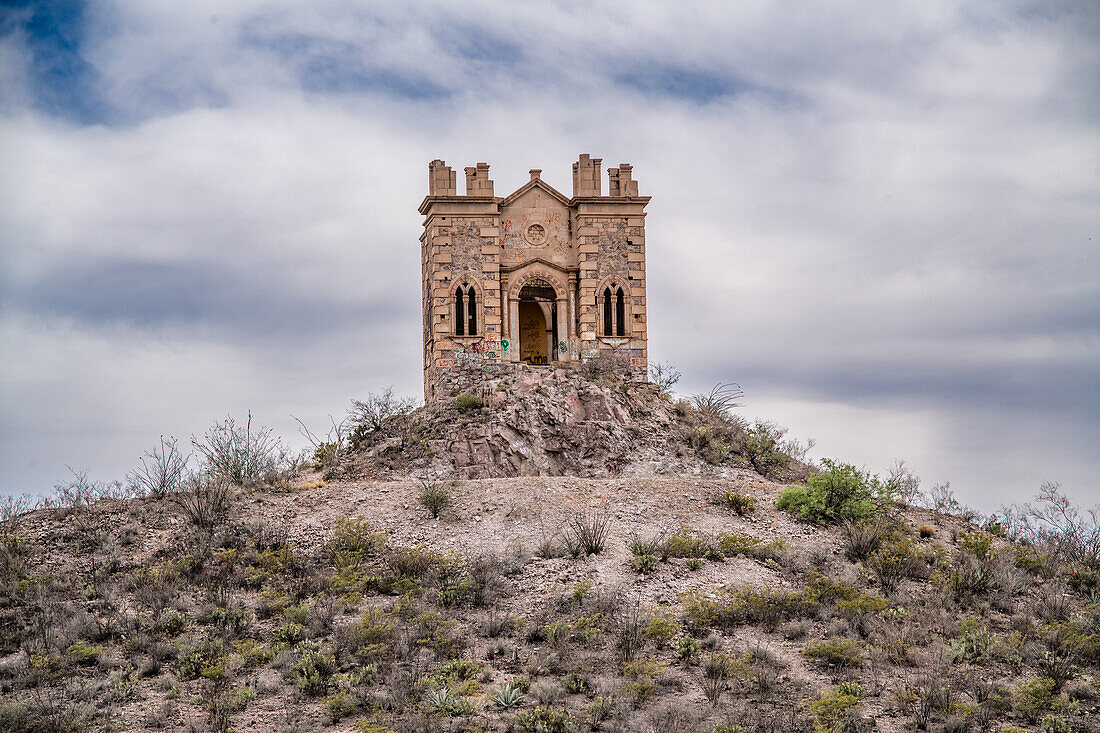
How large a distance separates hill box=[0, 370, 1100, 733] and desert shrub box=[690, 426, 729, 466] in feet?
11.6

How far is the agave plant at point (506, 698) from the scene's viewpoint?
14430 mm

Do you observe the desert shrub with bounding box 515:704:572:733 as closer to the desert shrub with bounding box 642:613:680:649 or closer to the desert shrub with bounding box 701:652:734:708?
the desert shrub with bounding box 701:652:734:708

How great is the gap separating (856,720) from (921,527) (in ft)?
29.5

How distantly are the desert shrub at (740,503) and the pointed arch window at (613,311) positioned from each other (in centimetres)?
1104

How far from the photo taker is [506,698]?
14.4 metres

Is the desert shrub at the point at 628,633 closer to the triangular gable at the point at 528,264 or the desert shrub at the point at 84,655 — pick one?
the desert shrub at the point at 84,655

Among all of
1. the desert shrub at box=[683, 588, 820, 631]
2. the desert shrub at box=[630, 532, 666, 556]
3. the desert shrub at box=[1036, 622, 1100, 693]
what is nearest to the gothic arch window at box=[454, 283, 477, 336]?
the desert shrub at box=[630, 532, 666, 556]

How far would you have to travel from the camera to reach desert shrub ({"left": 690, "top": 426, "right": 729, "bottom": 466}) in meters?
27.9

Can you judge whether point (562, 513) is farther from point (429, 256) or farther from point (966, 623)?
point (429, 256)

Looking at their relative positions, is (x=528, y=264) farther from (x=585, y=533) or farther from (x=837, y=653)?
(x=837, y=653)

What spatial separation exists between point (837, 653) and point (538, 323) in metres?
21.2

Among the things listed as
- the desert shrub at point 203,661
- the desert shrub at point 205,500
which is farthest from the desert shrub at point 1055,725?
the desert shrub at point 205,500

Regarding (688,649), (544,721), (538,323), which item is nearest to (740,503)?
(688,649)

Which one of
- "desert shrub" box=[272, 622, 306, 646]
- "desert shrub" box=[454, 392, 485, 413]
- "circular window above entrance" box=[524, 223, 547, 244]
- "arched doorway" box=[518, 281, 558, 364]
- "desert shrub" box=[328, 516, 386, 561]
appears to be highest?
"circular window above entrance" box=[524, 223, 547, 244]
